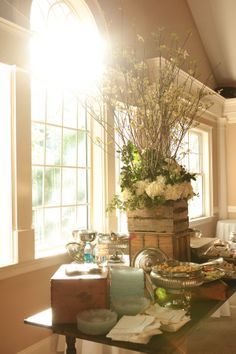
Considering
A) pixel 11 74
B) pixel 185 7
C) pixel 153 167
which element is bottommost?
pixel 153 167

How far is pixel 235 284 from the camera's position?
6.56ft

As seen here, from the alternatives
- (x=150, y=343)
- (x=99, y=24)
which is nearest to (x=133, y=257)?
(x=150, y=343)

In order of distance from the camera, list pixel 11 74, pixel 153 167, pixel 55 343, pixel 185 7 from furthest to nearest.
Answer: pixel 185 7 → pixel 55 343 → pixel 11 74 → pixel 153 167

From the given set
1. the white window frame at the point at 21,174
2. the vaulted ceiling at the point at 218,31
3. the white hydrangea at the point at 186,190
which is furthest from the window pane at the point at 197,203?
the white hydrangea at the point at 186,190

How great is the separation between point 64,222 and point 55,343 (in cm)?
93

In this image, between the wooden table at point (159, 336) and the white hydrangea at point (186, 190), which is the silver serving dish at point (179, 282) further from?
the white hydrangea at point (186, 190)

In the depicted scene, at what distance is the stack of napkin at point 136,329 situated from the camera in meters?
1.35

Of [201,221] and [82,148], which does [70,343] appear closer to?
[82,148]

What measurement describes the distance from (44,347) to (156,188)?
160 cm

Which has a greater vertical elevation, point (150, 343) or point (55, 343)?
point (150, 343)

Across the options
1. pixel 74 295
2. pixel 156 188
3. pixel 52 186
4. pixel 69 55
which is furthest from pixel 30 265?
pixel 69 55

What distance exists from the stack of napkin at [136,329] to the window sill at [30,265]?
132 cm

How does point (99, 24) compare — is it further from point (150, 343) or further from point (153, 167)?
point (150, 343)

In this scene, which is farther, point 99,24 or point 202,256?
point 99,24
